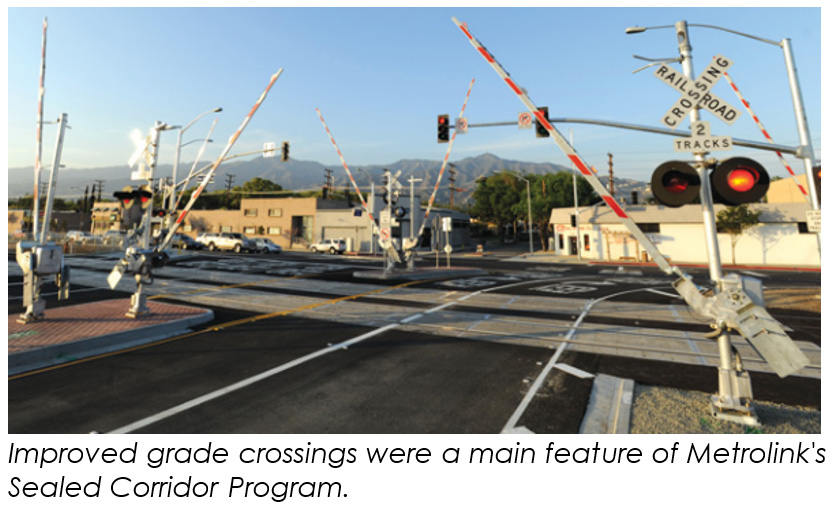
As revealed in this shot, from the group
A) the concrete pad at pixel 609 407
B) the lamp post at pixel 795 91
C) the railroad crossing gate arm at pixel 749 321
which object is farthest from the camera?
the lamp post at pixel 795 91

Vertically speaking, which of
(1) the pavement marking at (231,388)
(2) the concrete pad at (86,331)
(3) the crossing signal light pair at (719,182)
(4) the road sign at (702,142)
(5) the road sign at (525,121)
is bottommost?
(1) the pavement marking at (231,388)

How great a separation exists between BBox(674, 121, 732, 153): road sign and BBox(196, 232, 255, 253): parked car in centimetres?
4053

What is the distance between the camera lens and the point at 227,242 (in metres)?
41.2

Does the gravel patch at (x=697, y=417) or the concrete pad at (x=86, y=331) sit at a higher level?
the concrete pad at (x=86, y=331)

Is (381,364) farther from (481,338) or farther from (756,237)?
(756,237)

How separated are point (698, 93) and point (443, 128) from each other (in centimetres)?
1200

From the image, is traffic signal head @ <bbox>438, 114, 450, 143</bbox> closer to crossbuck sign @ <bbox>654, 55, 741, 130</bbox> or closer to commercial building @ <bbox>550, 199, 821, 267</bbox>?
crossbuck sign @ <bbox>654, 55, 741, 130</bbox>

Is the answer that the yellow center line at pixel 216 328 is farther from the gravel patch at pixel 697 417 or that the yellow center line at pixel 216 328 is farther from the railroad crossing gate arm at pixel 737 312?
the gravel patch at pixel 697 417

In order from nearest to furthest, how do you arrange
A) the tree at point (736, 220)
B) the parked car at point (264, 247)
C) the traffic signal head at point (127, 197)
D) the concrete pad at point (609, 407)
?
the concrete pad at point (609, 407), the traffic signal head at point (127, 197), the tree at point (736, 220), the parked car at point (264, 247)

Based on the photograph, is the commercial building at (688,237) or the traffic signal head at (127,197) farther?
the commercial building at (688,237)

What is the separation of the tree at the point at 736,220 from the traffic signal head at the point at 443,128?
28.9 m

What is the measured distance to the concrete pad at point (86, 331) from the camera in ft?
22.5

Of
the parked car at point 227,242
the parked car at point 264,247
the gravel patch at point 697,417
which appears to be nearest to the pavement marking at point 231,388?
the gravel patch at point 697,417

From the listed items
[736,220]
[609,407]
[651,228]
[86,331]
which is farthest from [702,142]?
[651,228]
